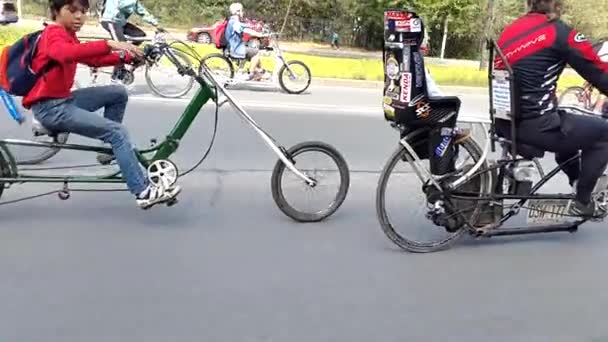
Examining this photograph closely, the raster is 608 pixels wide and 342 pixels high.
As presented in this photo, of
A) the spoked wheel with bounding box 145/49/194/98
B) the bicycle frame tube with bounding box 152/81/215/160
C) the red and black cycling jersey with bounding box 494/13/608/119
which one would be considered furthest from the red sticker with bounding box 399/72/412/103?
the spoked wheel with bounding box 145/49/194/98

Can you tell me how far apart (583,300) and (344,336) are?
5.11 ft

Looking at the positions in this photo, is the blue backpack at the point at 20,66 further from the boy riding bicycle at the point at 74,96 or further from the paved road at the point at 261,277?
the paved road at the point at 261,277

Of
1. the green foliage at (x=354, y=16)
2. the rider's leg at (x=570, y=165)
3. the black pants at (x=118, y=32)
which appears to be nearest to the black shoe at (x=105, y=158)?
the rider's leg at (x=570, y=165)

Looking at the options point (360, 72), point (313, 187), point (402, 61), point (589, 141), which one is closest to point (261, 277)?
point (313, 187)

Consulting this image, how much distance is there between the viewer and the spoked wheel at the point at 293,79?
13.6 m

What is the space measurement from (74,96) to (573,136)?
11.1 feet

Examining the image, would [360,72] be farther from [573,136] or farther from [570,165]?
[573,136]

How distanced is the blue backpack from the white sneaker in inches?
40.8

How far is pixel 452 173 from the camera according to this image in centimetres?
496

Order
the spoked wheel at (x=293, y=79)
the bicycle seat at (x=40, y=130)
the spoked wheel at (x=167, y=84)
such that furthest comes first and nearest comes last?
the spoked wheel at (x=293, y=79)
the spoked wheel at (x=167, y=84)
the bicycle seat at (x=40, y=130)

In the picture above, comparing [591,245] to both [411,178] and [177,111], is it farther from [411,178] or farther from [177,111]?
[177,111]

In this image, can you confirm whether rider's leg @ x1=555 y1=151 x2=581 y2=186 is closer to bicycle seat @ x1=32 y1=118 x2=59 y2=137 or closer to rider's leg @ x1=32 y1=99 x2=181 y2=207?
rider's leg @ x1=32 y1=99 x2=181 y2=207

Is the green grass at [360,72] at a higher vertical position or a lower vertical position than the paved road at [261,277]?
lower

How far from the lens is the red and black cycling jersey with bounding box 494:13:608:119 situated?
462 centimetres
